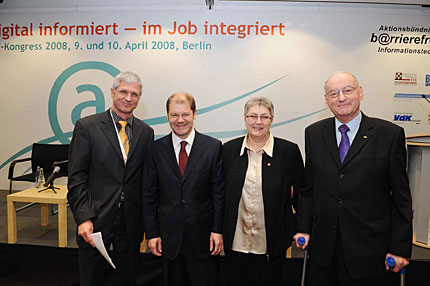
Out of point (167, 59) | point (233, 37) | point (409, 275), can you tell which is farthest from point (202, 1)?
point (409, 275)

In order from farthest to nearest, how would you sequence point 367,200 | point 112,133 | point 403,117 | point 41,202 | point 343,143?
point 403,117, point 41,202, point 112,133, point 343,143, point 367,200

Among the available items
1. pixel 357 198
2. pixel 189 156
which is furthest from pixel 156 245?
pixel 357 198

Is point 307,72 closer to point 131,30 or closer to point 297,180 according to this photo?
point 131,30

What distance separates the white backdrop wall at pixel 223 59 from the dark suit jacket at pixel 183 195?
3466mm

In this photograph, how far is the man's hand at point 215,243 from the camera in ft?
6.39

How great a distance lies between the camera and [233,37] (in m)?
5.27

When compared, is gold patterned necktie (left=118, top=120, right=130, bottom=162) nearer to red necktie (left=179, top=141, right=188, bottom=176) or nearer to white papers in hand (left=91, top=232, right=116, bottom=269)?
red necktie (left=179, top=141, right=188, bottom=176)

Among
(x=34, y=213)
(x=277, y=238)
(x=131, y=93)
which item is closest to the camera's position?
(x=277, y=238)

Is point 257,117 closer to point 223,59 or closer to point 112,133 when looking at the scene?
point 112,133

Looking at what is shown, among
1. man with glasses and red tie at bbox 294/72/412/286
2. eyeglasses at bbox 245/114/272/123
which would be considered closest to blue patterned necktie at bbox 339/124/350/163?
man with glasses and red tie at bbox 294/72/412/286

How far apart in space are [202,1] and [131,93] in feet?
12.5

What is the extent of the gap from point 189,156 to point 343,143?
0.93 meters

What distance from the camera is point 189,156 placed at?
6.44ft

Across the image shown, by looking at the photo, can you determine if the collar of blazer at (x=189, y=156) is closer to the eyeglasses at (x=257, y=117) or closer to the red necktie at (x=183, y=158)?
the red necktie at (x=183, y=158)
